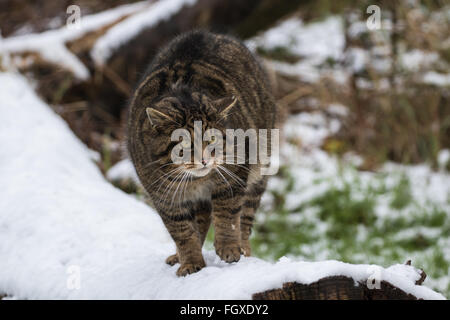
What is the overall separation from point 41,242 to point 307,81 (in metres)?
5.31

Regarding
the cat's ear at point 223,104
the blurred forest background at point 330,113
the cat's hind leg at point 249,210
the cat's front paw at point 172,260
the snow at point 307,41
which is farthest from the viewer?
the snow at point 307,41

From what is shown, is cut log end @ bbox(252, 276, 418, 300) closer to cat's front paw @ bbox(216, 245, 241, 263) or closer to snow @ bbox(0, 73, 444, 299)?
snow @ bbox(0, 73, 444, 299)

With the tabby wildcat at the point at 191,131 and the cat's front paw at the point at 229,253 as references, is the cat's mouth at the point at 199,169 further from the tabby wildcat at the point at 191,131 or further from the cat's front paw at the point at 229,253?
the cat's front paw at the point at 229,253

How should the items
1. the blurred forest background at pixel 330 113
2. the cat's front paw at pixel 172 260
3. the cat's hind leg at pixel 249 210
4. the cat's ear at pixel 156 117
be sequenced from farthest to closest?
the blurred forest background at pixel 330 113 → the cat's hind leg at pixel 249 210 → the cat's front paw at pixel 172 260 → the cat's ear at pixel 156 117

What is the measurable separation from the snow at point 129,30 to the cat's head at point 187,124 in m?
3.67

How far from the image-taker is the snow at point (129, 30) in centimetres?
604

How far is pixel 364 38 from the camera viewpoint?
7.46 meters

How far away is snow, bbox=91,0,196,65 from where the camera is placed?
6035mm

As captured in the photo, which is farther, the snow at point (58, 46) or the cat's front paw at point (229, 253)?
the snow at point (58, 46)

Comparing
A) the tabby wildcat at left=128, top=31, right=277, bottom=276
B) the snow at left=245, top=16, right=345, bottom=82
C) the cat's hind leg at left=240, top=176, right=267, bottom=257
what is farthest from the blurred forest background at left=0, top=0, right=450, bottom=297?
the tabby wildcat at left=128, top=31, right=277, bottom=276

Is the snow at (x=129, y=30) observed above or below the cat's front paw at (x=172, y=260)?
above

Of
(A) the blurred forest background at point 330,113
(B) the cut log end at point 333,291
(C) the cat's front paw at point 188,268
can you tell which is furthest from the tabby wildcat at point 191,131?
(A) the blurred forest background at point 330,113
